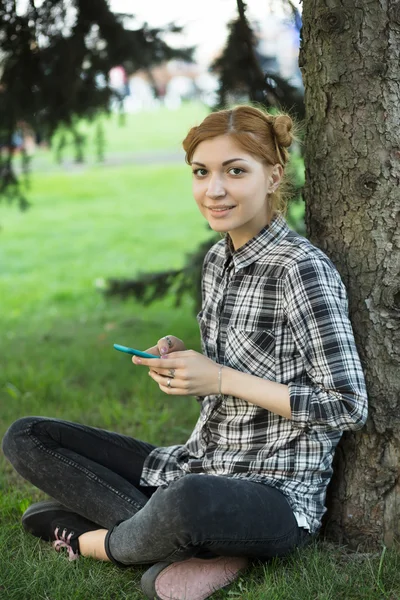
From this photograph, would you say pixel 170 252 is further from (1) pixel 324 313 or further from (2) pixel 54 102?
(1) pixel 324 313

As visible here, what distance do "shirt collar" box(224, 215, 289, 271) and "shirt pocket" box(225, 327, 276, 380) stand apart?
0.21m

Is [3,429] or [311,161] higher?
[311,161]

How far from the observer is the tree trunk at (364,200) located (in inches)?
90.0

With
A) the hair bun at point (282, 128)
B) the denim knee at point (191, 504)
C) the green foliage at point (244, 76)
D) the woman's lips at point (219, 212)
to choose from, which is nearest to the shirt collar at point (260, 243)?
the woman's lips at point (219, 212)

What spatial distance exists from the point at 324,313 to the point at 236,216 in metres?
0.40

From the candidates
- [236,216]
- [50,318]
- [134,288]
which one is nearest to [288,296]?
[236,216]

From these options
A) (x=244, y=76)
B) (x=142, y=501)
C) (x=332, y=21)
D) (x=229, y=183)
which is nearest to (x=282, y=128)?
(x=229, y=183)

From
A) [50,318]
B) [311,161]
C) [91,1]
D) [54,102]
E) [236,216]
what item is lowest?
[50,318]

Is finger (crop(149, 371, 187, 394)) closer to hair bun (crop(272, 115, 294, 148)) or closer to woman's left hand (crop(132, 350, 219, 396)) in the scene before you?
woman's left hand (crop(132, 350, 219, 396))

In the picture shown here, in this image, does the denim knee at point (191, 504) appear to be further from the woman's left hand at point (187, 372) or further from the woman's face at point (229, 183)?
the woman's face at point (229, 183)

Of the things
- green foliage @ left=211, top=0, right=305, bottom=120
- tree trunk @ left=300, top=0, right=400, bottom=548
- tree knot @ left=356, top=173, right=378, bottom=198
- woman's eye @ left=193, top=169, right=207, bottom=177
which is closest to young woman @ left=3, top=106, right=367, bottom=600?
woman's eye @ left=193, top=169, right=207, bottom=177

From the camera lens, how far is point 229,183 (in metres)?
2.32

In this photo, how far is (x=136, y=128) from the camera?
771 inches

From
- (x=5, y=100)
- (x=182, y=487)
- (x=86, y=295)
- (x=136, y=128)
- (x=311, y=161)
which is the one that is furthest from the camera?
(x=136, y=128)
